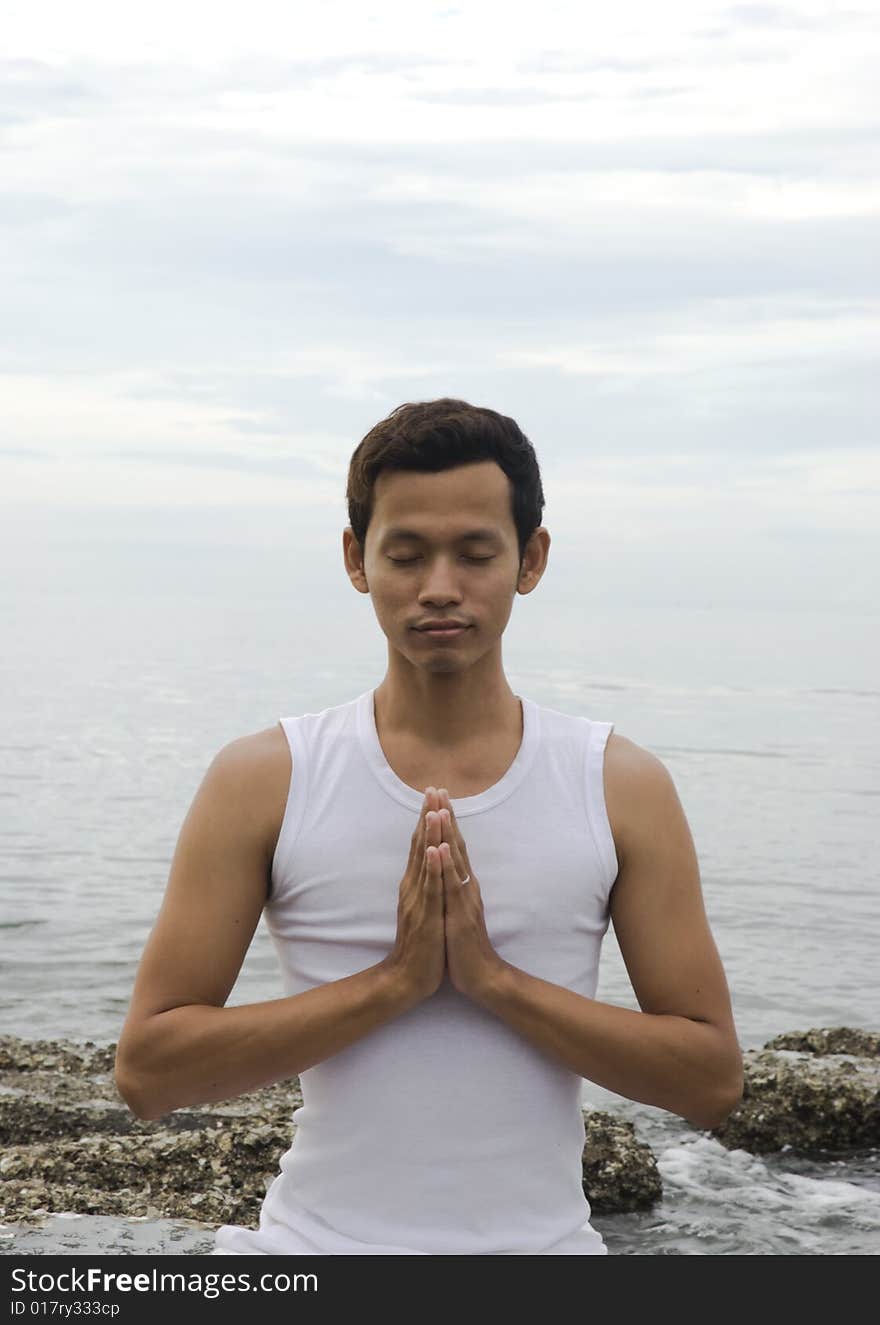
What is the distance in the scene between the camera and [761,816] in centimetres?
2994

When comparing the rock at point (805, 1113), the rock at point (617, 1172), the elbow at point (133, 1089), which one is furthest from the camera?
the rock at point (805, 1113)

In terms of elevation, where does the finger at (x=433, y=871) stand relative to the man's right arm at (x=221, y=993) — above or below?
above

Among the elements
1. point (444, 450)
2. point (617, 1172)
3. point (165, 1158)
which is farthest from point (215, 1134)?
point (444, 450)

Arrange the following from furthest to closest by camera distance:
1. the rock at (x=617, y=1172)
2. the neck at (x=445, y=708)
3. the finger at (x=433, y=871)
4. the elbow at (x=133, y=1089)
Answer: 1. the rock at (x=617, y=1172)
2. the neck at (x=445, y=708)
3. the elbow at (x=133, y=1089)
4. the finger at (x=433, y=871)

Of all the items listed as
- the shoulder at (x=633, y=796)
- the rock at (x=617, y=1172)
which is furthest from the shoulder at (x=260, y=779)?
the rock at (x=617, y=1172)

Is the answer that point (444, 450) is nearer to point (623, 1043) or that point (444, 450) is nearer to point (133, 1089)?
point (623, 1043)

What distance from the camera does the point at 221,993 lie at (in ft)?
11.8

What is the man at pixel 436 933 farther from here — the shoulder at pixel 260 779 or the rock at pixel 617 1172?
the rock at pixel 617 1172

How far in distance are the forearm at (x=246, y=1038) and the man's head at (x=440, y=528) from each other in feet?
2.63

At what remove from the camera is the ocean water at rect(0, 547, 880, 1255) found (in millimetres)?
9062

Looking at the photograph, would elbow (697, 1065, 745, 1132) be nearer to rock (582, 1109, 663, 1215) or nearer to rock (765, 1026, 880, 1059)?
rock (582, 1109, 663, 1215)

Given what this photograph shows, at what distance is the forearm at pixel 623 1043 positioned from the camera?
3.41 metres
